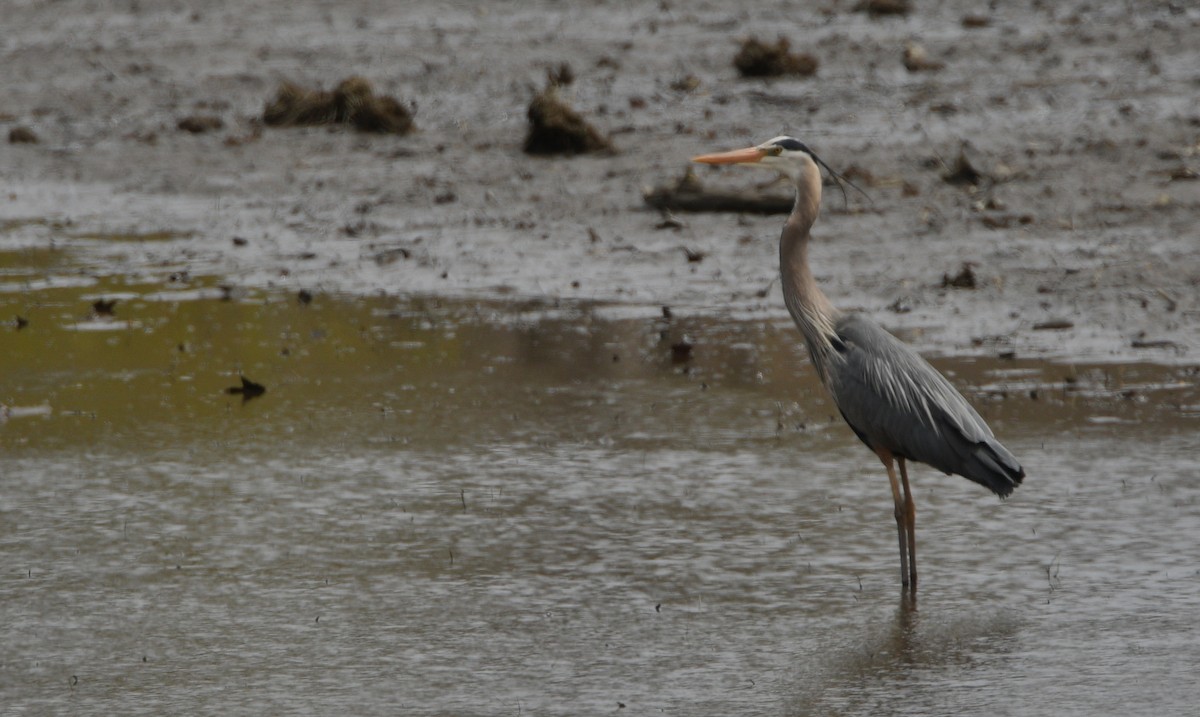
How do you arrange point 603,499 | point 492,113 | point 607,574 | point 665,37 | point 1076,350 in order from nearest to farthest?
1. point 607,574
2. point 603,499
3. point 1076,350
4. point 492,113
5. point 665,37

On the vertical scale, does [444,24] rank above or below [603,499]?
above

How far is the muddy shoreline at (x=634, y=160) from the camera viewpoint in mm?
12141

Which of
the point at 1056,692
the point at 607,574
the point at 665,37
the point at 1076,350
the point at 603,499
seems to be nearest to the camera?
the point at 1056,692

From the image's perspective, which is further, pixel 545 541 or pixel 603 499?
pixel 603 499

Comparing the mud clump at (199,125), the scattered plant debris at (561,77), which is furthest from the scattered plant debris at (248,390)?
the mud clump at (199,125)

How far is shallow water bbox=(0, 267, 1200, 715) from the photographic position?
5.80m

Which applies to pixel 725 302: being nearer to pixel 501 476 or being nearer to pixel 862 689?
pixel 501 476

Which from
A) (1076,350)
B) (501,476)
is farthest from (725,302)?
(501,476)

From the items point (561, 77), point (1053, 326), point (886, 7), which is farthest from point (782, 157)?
point (886, 7)

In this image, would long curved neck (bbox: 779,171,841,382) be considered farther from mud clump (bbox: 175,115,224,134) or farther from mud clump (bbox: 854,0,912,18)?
mud clump (bbox: 854,0,912,18)

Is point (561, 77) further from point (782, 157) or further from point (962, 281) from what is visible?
point (782, 157)

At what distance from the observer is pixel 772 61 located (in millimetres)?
18750

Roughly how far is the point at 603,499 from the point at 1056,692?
272cm

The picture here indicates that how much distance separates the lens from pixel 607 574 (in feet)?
22.5
